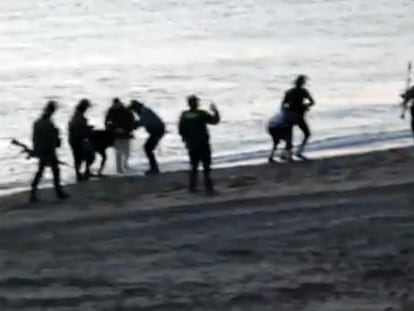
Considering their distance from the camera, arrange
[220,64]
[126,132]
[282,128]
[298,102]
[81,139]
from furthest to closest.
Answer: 1. [220,64]
2. [126,132]
3. [282,128]
4. [298,102]
5. [81,139]

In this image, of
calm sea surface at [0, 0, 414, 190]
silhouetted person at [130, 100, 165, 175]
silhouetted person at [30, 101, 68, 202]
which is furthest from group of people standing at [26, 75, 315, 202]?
calm sea surface at [0, 0, 414, 190]

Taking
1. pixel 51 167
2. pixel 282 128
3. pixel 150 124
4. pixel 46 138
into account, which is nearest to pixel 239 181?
pixel 150 124

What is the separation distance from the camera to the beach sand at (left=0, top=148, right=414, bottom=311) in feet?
36.1

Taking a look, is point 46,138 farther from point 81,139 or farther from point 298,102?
point 298,102

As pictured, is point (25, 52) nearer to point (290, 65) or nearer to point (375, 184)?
point (290, 65)

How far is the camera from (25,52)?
79.2 m

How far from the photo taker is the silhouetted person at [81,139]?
1952cm

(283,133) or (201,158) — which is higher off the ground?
(201,158)

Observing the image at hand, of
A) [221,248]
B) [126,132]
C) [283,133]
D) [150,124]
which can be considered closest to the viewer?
[221,248]

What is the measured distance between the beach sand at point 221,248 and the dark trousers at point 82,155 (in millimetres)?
1141

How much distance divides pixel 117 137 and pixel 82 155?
3.57 feet

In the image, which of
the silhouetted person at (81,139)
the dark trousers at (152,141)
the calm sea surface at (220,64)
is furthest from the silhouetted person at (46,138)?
the calm sea surface at (220,64)

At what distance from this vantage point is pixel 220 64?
6397cm

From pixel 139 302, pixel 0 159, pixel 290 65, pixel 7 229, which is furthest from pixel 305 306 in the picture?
pixel 290 65
